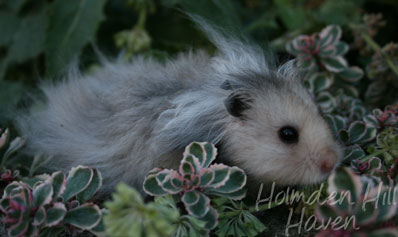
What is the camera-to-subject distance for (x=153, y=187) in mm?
1956

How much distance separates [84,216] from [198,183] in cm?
47

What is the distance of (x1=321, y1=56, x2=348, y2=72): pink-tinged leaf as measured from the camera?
291cm

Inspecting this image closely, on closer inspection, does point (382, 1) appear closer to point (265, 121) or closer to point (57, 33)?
point (265, 121)

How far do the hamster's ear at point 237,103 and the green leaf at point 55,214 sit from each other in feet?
2.76

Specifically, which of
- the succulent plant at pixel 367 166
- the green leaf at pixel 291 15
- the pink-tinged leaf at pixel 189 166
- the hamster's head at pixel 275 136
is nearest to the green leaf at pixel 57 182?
the pink-tinged leaf at pixel 189 166

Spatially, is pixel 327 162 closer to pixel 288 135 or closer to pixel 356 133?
pixel 288 135

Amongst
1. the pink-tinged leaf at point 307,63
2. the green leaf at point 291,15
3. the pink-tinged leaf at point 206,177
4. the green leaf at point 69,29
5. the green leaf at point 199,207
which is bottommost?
the pink-tinged leaf at point 307,63

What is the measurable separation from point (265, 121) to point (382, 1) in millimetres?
2063

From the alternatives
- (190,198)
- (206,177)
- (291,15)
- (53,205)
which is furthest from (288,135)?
(291,15)

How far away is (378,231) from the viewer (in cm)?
139

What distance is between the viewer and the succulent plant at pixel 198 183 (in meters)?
1.84

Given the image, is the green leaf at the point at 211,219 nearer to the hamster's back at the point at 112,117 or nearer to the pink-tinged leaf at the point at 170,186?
the pink-tinged leaf at the point at 170,186

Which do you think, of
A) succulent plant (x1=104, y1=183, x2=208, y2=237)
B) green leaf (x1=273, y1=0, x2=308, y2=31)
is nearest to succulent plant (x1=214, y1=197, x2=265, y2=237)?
succulent plant (x1=104, y1=183, x2=208, y2=237)

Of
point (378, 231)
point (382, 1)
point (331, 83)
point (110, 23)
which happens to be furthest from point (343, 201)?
point (110, 23)
